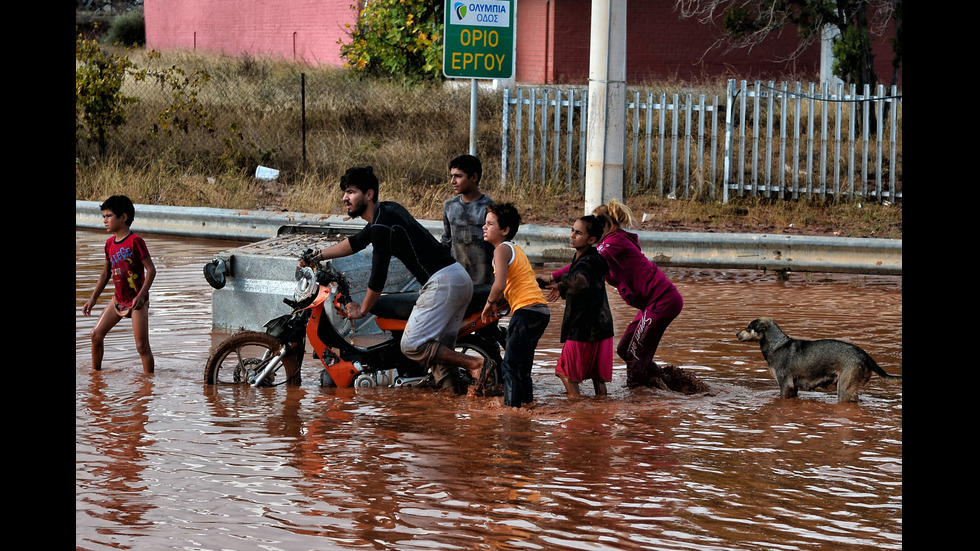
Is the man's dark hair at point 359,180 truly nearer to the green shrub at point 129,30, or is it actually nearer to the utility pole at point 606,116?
the utility pole at point 606,116

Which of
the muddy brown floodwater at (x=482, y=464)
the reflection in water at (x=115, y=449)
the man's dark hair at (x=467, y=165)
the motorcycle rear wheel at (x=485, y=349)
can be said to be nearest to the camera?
the muddy brown floodwater at (x=482, y=464)

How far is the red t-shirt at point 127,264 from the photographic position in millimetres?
8500

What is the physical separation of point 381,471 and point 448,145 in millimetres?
14318

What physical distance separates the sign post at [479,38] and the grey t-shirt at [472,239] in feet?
17.6

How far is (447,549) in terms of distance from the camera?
195 inches

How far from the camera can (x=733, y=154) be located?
57.5 ft

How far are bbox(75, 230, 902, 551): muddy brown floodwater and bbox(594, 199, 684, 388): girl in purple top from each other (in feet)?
0.56

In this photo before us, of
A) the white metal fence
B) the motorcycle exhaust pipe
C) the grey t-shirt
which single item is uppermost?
the white metal fence

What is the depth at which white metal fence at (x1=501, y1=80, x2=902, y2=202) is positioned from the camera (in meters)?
16.8

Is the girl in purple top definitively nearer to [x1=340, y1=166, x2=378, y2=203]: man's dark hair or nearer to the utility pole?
[x1=340, y1=166, x2=378, y2=203]: man's dark hair

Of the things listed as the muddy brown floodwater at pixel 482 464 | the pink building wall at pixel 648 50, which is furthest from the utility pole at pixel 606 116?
the pink building wall at pixel 648 50

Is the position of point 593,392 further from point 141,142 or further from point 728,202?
point 141,142

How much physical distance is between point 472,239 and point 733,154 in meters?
9.41

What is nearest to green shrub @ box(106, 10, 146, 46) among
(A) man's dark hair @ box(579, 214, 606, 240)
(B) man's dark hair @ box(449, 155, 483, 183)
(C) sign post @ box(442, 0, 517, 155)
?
(C) sign post @ box(442, 0, 517, 155)
